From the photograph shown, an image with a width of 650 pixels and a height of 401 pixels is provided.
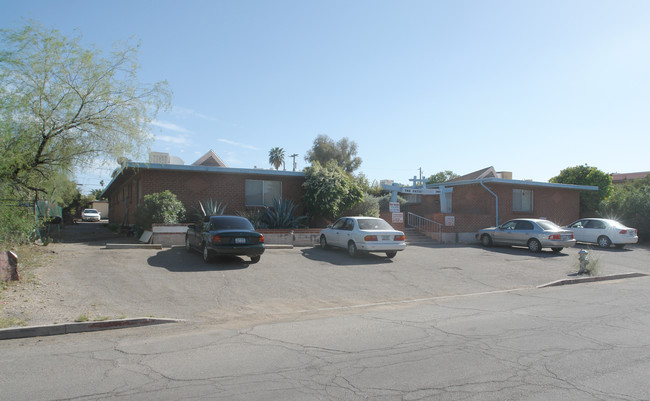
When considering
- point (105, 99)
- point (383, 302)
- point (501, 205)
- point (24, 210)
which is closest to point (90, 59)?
point (105, 99)

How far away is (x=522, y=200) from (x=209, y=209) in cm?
1915

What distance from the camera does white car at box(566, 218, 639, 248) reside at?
65.1 feet

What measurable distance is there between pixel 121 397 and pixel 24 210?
375 inches

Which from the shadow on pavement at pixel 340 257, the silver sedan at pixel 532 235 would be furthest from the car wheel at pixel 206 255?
the silver sedan at pixel 532 235

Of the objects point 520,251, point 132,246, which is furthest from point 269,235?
point 520,251

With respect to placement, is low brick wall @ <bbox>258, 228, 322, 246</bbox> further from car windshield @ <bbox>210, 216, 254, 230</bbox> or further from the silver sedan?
the silver sedan

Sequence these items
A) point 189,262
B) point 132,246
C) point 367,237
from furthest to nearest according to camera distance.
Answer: point 367,237 < point 132,246 < point 189,262

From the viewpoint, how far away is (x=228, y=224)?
12.7 metres

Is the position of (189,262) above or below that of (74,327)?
above

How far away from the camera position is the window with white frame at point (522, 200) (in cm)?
2547

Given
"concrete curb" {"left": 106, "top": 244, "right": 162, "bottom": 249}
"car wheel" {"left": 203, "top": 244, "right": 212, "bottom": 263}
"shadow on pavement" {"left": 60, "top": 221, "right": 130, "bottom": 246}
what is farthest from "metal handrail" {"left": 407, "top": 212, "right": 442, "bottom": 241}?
"shadow on pavement" {"left": 60, "top": 221, "right": 130, "bottom": 246}

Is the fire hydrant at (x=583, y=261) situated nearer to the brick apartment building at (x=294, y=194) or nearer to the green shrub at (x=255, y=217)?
the brick apartment building at (x=294, y=194)

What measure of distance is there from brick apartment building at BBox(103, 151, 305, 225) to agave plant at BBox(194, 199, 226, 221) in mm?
292

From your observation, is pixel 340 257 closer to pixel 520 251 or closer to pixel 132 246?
pixel 132 246
